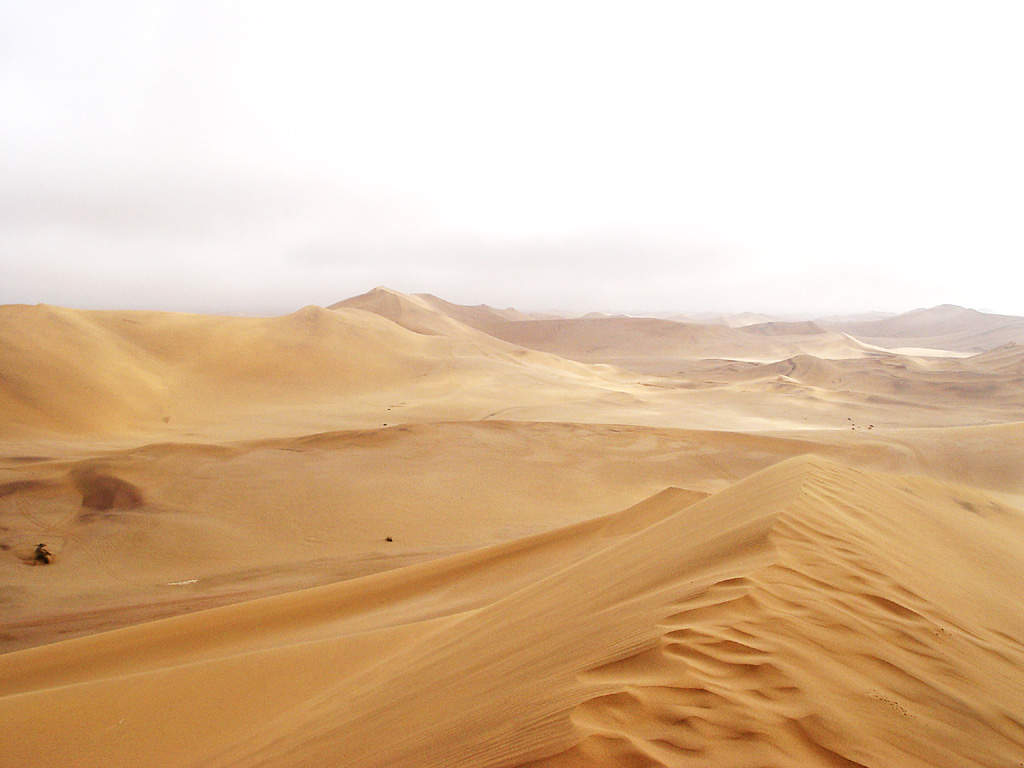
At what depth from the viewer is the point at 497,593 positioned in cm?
479

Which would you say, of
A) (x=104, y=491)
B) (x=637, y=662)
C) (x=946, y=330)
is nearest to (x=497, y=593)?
(x=637, y=662)

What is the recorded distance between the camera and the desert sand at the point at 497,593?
184cm

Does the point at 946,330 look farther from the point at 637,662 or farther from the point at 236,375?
the point at 637,662

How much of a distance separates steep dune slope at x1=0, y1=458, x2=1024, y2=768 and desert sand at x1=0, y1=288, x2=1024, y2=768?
15 mm

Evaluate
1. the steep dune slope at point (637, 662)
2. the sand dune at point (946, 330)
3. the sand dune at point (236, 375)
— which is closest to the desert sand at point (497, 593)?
the steep dune slope at point (637, 662)

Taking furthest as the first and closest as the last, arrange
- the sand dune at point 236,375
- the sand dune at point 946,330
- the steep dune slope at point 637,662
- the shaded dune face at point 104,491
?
1. the sand dune at point 946,330
2. the sand dune at point 236,375
3. the shaded dune face at point 104,491
4. the steep dune slope at point 637,662

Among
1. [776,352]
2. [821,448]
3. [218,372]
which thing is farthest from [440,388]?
[776,352]

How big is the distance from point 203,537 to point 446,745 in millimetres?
5858

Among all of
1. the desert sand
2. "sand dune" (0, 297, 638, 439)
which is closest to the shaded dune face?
the desert sand

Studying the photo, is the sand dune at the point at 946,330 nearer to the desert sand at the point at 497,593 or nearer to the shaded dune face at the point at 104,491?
the desert sand at the point at 497,593

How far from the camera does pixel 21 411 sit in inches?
492

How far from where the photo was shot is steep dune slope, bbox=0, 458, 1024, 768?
67.2 inches

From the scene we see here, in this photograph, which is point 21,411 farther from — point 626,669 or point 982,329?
point 982,329

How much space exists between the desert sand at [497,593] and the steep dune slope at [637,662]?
1 cm
